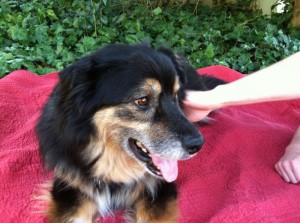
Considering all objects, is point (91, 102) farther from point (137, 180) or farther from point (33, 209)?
point (33, 209)

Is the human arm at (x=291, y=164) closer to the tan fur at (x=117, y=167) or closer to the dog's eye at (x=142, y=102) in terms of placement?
the tan fur at (x=117, y=167)

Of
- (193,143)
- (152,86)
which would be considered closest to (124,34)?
(152,86)

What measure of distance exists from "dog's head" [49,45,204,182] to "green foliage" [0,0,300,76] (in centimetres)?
199

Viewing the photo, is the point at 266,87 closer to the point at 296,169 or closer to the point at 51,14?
the point at 296,169

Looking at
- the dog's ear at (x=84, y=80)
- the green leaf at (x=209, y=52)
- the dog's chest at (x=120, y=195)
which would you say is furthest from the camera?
the green leaf at (x=209, y=52)

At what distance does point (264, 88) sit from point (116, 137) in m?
0.71

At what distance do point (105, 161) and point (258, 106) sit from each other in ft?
5.00

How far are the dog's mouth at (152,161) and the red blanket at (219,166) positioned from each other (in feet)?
0.90

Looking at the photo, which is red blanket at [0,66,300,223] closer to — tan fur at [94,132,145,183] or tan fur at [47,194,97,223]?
tan fur at [47,194,97,223]

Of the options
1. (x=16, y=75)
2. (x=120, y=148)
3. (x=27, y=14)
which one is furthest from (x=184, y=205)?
(x=27, y=14)

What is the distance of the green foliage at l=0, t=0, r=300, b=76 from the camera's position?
3760 millimetres

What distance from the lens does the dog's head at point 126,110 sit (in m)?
1.55

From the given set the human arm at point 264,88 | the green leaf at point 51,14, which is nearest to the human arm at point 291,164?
the human arm at point 264,88

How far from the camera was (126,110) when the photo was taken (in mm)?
1564
